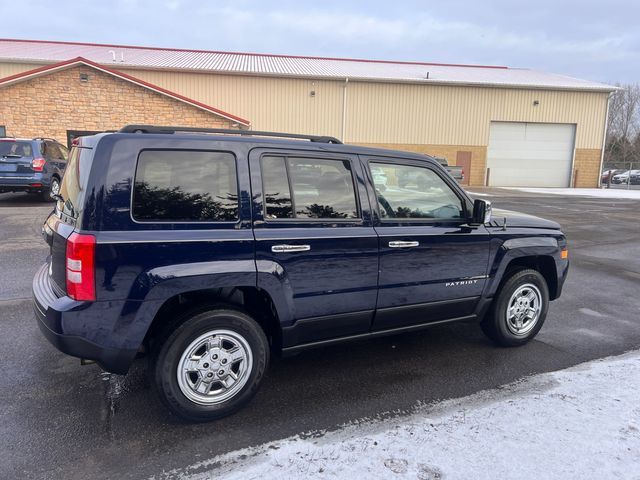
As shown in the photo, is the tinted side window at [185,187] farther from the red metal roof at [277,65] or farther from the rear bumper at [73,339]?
the red metal roof at [277,65]

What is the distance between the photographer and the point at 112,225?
2.77 metres

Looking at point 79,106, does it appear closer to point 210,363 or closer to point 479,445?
point 210,363

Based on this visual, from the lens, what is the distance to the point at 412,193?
12.8 feet

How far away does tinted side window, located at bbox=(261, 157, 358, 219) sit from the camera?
327 centimetres

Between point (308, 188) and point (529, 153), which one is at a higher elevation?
point (529, 153)

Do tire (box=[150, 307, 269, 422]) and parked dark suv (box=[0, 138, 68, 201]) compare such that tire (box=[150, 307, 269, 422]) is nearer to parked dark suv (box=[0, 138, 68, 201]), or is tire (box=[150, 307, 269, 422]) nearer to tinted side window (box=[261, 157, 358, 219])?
tinted side window (box=[261, 157, 358, 219])

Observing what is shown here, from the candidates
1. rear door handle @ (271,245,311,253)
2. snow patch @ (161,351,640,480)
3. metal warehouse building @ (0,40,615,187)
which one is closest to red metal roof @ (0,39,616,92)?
metal warehouse building @ (0,40,615,187)

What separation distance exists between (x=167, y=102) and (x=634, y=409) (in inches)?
834

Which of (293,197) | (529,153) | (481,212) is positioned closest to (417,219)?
(481,212)

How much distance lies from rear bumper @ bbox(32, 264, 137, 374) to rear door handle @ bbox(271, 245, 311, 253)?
1055 mm

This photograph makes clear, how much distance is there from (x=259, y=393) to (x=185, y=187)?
1.58 meters

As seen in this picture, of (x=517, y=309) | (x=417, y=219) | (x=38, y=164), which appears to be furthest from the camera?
(x=38, y=164)

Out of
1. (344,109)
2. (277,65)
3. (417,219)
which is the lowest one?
(417,219)

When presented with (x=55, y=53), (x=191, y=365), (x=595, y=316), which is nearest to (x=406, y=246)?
(x=191, y=365)
